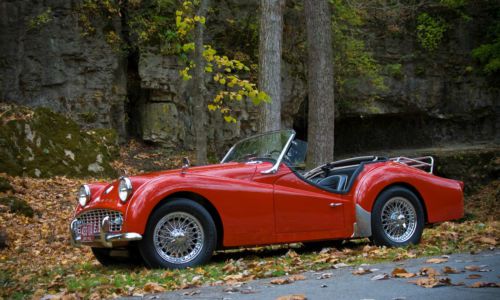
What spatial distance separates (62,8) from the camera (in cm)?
1939

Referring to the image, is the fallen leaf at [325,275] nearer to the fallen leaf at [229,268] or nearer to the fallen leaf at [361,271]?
the fallen leaf at [361,271]

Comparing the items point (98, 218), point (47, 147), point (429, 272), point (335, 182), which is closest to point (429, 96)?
point (47, 147)

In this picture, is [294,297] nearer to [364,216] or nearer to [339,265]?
[339,265]

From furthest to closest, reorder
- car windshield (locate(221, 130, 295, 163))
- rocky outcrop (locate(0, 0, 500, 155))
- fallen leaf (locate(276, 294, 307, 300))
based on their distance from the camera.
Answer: rocky outcrop (locate(0, 0, 500, 155)) < car windshield (locate(221, 130, 295, 163)) < fallen leaf (locate(276, 294, 307, 300))

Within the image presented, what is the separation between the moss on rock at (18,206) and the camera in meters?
10.5

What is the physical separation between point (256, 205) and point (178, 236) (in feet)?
3.29

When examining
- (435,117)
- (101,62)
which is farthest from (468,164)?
(101,62)

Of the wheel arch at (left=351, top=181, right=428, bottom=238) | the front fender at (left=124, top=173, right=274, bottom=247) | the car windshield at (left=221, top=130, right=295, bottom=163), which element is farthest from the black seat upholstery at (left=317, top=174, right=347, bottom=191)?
the front fender at (left=124, top=173, right=274, bottom=247)

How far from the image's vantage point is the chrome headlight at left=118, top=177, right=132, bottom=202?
641 cm

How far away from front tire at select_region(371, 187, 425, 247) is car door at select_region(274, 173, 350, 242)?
1.56 ft

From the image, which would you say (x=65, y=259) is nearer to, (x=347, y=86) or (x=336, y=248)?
(x=336, y=248)

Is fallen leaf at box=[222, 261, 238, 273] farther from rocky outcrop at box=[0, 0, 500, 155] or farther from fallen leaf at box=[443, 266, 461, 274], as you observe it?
rocky outcrop at box=[0, 0, 500, 155]

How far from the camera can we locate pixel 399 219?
306 inches

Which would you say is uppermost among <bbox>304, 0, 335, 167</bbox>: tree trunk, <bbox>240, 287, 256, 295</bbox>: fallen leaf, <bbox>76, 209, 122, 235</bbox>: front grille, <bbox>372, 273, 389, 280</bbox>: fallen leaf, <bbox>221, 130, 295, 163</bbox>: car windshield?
<bbox>304, 0, 335, 167</bbox>: tree trunk
